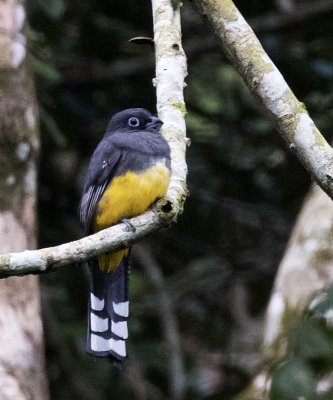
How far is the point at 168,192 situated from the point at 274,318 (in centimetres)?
165

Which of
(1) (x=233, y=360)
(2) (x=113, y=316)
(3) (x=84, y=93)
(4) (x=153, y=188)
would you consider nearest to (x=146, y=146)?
(4) (x=153, y=188)

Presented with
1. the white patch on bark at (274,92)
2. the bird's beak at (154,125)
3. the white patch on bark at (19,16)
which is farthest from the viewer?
the white patch on bark at (19,16)

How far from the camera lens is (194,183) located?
5.83 meters

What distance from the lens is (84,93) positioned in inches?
227

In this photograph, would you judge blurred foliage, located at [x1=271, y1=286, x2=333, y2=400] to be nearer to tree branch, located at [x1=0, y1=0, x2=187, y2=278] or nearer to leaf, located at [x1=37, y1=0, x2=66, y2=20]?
tree branch, located at [x1=0, y1=0, x2=187, y2=278]

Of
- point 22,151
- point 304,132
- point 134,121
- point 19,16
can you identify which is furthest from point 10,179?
point 304,132

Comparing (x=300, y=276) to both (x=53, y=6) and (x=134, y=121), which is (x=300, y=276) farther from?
(x=53, y=6)

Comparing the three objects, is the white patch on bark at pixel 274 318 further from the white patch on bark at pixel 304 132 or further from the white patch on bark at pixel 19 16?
the white patch on bark at pixel 19 16

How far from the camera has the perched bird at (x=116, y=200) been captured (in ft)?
11.4

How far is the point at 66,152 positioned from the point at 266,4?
187cm

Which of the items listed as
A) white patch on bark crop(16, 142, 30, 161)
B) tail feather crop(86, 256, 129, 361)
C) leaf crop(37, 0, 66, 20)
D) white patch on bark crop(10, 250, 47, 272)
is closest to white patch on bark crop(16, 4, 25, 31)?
leaf crop(37, 0, 66, 20)

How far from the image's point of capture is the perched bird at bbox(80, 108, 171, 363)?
348 cm

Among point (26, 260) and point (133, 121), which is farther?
point (133, 121)

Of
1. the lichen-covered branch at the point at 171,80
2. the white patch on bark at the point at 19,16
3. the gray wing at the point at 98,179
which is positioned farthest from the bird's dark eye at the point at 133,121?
the white patch on bark at the point at 19,16
